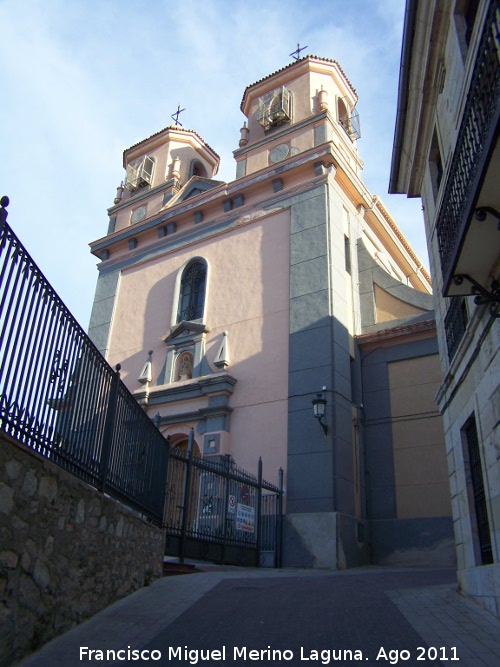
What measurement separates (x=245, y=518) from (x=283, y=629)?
7.38 meters

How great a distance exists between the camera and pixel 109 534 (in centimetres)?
599

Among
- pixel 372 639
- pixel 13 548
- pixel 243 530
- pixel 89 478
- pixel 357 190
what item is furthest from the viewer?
pixel 357 190

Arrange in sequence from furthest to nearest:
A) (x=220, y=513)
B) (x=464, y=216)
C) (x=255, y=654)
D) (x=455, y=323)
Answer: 1. (x=220, y=513)
2. (x=455, y=323)
3. (x=464, y=216)
4. (x=255, y=654)

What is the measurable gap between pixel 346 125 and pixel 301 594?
59.3 feet

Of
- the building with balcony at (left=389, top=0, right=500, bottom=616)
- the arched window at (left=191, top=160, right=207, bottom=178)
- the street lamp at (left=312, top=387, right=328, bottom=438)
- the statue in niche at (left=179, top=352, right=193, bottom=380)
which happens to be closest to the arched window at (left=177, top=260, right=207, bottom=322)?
the statue in niche at (left=179, top=352, right=193, bottom=380)

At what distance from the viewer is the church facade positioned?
1400 centimetres

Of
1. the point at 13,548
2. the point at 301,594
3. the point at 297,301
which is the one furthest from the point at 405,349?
the point at 13,548

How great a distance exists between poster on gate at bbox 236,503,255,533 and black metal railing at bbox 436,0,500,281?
7998 mm

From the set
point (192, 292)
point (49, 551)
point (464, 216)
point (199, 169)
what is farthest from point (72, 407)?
point (199, 169)

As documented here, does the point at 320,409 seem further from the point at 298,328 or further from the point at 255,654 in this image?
the point at 255,654

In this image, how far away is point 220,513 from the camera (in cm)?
1216

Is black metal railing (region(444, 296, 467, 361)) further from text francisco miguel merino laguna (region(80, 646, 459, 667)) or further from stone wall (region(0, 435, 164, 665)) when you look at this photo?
stone wall (region(0, 435, 164, 665))

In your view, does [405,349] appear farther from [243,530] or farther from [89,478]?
[89,478]

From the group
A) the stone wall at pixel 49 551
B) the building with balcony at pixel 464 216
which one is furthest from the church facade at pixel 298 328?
the stone wall at pixel 49 551
